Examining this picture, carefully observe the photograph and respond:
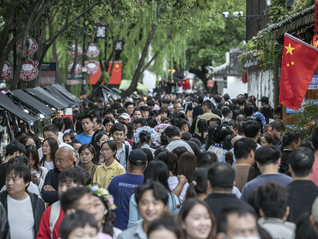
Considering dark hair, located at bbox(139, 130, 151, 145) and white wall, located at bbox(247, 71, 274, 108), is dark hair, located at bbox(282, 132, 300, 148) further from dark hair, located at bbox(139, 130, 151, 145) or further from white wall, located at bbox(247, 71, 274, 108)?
white wall, located at bbox(247, 71, 274, 108)

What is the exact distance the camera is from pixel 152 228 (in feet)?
11.4

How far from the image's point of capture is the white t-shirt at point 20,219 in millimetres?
5613

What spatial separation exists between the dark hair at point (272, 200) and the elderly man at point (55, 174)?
2910mm

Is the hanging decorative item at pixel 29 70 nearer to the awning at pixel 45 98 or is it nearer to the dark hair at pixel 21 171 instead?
the awning at pixel 45 98

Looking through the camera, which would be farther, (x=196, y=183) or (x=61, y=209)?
(x=196, y=183)

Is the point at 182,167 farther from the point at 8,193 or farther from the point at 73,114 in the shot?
the point at 73,114

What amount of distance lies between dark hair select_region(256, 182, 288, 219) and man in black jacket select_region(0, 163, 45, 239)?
8.74 feet

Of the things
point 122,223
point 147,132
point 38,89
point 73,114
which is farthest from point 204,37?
point 122,223

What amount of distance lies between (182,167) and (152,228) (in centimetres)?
322

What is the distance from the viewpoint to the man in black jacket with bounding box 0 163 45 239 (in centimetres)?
562

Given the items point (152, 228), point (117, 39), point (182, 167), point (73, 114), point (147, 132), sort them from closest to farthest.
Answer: point (152, 228) < point (182, 167) < point (147, 132) < point (73, 114) < point (117, 39)

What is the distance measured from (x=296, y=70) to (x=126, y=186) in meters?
4.06

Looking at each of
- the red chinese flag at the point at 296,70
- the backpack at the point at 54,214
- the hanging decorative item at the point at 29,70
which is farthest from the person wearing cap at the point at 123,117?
the backpack at the point at 54,214

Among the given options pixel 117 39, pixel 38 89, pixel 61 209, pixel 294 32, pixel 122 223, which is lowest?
pixel 122 223
